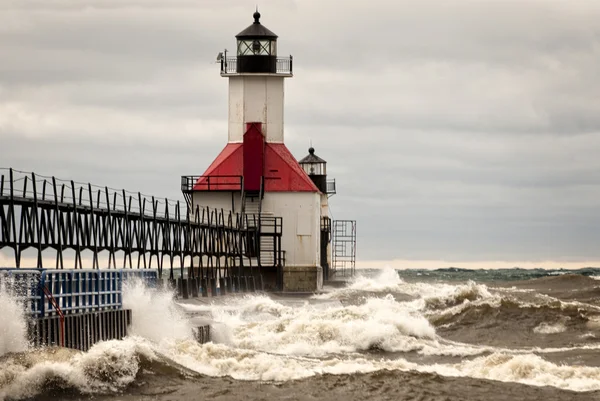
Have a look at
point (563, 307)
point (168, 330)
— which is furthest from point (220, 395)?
point (563, 307)

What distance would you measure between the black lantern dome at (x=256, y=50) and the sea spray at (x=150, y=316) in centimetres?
3632

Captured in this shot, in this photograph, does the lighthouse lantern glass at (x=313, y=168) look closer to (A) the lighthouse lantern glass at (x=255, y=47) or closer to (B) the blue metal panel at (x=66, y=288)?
(A) the lighthouse lantern glass at (x=255, y=47)

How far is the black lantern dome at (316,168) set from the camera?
257 feet

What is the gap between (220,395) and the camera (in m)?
20.6

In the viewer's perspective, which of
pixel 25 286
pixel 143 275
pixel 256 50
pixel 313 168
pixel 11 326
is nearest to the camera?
pixel 11 326

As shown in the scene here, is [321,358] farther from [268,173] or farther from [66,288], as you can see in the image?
[268,173]

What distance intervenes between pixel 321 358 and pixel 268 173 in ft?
111

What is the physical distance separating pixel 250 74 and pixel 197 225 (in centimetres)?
1323

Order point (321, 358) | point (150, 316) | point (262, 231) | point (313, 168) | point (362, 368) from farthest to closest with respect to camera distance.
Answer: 1. point (313, 168)
2. point (262, 231)
3. point (321, 358)
4. point (150, 316)
5. point (362, 368)

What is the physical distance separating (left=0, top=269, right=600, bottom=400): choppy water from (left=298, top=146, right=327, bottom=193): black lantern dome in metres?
37.2

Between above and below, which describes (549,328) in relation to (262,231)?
below

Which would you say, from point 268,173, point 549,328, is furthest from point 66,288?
point 268,173

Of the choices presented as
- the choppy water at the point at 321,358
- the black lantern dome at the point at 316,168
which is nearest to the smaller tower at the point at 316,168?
the black lantern dome at the point at 316,168

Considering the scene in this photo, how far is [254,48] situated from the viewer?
Answer: 65.2 meters
